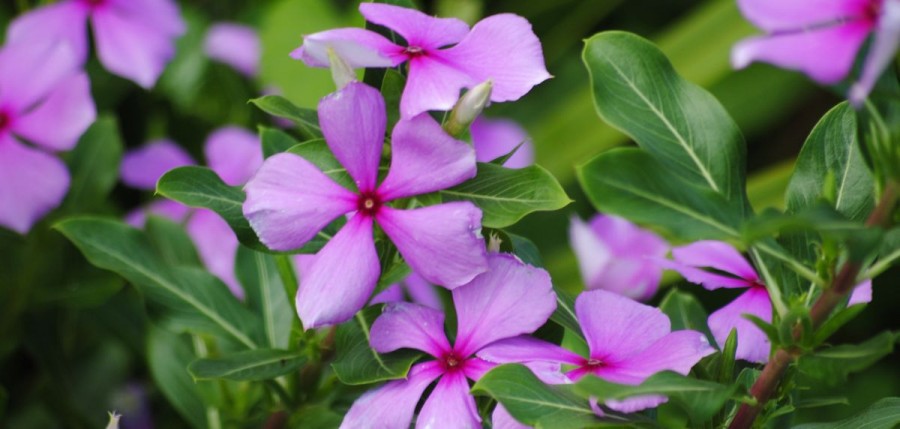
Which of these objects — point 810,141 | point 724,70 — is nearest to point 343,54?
point 810,141

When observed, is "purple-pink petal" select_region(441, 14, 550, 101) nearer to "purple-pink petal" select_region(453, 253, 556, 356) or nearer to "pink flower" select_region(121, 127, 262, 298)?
"purple-pink petal" select_region(453, 253, 556, 356)

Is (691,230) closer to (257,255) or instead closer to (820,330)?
(820,330)

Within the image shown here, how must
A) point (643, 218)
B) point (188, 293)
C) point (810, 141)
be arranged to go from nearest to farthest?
point (643, 218)
point (810, 141)
point (188, 293)

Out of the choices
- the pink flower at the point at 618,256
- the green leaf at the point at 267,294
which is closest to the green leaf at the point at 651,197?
the pink flower at the point at 618,256

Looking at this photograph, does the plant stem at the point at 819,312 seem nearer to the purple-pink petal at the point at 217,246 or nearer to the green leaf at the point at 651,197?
the green leaf at the point at 651,197

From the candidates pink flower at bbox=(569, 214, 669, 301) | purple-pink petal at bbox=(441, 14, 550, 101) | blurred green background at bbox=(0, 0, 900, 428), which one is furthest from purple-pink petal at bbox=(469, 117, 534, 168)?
purple-pink petal at bbox=(441, 14, 550, 101)

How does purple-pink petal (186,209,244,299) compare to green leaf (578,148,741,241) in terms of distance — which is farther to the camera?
purple-pink petal (186,209,244,299)

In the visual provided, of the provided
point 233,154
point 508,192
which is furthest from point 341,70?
point 233,154
